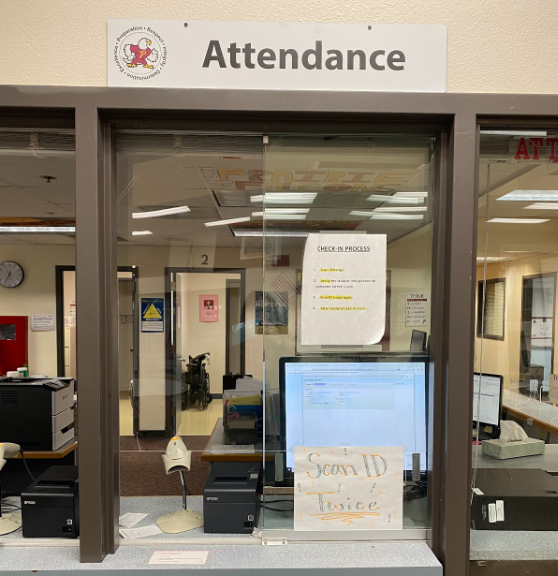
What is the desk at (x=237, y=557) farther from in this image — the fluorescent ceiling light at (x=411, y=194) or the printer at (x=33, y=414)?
the printer at (x=33, y=414)

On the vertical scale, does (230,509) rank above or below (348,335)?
below

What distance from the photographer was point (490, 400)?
5.48 ft

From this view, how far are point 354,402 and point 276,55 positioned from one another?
104 cm

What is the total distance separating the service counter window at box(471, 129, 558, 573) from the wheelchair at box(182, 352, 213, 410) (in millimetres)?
3739

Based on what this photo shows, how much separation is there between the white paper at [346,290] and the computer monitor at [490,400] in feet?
1.61

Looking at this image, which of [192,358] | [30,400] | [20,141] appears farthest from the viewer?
[192,358]

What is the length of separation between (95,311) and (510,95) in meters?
1.30

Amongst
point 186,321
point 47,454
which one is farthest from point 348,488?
point 186,321

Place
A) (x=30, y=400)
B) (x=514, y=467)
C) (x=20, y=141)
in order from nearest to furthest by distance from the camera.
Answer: (x=20, y=141)
(x=514, y=467)
(x=30, y=400)

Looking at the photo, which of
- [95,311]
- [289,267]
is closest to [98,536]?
[95,311]

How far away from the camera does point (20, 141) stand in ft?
4.55

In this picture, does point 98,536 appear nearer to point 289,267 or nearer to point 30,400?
point 289,267

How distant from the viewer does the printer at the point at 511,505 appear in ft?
A: 4.80

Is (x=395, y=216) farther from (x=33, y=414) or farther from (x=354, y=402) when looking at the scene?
(x=33, y=414)
